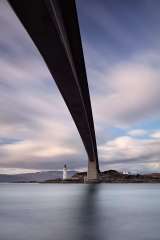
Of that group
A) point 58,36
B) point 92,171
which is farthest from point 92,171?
point 58,36

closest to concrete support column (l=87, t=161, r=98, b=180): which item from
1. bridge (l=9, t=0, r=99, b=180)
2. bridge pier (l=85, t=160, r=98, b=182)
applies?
bridge pier (l=85, t=160, r=98, b=182)

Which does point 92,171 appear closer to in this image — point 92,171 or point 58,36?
point 92,171

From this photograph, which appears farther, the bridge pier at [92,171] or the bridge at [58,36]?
the bridge pier at [92,171]

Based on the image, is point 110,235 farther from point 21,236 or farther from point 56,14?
point 56,14

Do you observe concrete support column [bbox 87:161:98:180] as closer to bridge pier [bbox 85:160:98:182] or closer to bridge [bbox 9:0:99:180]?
bridge pier [bbox 85:160:98:182]

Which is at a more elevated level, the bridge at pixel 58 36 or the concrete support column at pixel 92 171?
the concrete support column at pixel 92 171

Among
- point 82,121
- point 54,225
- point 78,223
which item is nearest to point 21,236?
point 54,225

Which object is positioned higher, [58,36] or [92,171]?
[92,171]

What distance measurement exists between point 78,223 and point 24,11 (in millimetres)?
9290

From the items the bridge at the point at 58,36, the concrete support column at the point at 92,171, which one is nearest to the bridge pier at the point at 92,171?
the concrete support column at the point at 92,171

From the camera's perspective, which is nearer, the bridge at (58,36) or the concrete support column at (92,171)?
the bridge at (58,36)

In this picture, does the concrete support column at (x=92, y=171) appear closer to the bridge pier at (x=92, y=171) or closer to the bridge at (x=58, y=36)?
the bridge pier at (x=92, y=171)

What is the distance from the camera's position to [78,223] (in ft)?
50.9

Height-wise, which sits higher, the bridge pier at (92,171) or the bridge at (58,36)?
the bridge pier at (92,171)
